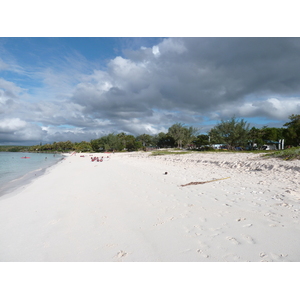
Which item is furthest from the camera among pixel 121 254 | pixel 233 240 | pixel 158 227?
pixel 158 227

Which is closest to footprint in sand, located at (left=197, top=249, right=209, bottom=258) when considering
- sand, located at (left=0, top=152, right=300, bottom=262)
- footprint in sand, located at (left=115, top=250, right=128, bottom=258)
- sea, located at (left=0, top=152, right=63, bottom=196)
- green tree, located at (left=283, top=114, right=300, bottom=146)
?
sand, located at (left=0, top=152, right=300, bottom=262)

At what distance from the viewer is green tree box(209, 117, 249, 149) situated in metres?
35.4

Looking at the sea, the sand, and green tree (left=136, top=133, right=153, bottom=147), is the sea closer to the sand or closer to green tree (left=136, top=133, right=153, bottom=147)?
the sand

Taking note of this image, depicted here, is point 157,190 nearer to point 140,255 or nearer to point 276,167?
→ point 140,255

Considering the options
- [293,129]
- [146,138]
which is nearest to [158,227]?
[293,129]

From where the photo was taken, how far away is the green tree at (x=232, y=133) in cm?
3541

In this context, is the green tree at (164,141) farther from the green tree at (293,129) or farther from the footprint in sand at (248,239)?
the footprint in sand at (248,239)

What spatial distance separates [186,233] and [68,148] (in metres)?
137

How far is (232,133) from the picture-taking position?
35.8m

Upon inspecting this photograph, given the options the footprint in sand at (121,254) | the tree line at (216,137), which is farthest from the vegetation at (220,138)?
the footprint in sand at (121,254)

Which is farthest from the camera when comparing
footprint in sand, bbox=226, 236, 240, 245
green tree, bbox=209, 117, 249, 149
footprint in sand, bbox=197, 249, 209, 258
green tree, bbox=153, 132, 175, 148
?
green tree, bbox=153, 132, 175, 148

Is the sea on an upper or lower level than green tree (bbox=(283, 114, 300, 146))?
lower

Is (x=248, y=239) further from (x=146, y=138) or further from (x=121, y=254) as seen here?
(x=146, y=138)

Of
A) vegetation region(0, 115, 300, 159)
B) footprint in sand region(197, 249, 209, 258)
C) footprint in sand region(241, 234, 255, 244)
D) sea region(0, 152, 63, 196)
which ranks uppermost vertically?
vegetation region(0, 115, 300, 159)
